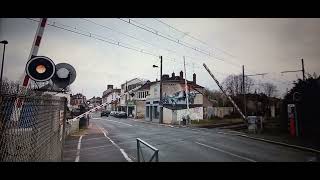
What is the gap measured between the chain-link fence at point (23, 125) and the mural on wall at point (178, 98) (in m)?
26.1

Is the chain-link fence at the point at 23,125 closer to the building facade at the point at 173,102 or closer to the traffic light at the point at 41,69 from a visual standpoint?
the traffic light at the point at 41,69

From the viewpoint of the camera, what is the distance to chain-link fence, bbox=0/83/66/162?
238cm

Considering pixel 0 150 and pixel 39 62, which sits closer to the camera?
pixel 0 150

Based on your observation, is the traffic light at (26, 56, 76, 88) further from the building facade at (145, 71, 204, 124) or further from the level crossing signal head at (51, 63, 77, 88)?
the building facade at (145, 71, 204, 124)

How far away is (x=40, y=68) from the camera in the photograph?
343 cm

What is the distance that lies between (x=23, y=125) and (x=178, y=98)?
27767 millimetres

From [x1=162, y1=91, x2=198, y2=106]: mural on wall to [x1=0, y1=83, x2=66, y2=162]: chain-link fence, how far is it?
85.5 ft

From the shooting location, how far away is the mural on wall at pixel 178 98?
99.0 feet
